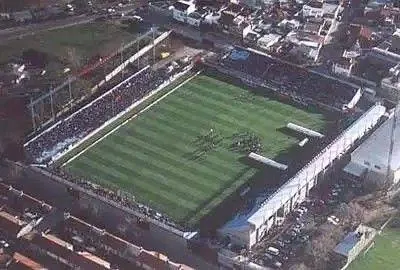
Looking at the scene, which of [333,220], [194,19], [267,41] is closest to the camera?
[333,220]

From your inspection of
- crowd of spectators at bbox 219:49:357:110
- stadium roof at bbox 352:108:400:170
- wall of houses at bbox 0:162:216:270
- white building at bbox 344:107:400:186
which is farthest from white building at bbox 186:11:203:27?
wall of houses at bbox 0:162:216:270

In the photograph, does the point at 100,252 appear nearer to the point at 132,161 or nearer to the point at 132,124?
the point at 132,161

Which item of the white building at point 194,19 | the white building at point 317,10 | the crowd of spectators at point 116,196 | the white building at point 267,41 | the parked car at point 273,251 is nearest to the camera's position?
the parked car at point 273,251

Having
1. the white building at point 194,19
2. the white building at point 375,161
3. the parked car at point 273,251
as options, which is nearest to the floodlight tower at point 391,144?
the white building at point 375,161

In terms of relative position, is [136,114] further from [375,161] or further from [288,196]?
[375,161]

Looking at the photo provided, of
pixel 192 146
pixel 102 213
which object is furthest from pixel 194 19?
pixel 102 213

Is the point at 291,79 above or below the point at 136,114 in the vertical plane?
above

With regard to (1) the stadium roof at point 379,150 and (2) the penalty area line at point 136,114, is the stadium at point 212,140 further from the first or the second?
(1) the stadium roof at point 379,150

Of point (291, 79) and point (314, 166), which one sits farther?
point (291, 79)
